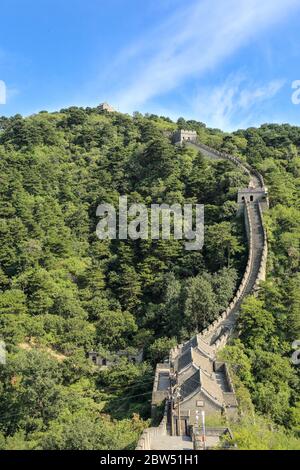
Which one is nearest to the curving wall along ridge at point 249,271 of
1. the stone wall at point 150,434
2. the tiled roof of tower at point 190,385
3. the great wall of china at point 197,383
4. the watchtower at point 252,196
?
the great wall of china at point 197,383

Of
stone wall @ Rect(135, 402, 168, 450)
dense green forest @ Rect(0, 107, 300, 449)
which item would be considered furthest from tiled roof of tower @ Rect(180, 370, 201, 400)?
dense green forest @ Rect(0, 107, 300, 449)

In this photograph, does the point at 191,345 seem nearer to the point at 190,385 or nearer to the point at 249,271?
the point at 190,385

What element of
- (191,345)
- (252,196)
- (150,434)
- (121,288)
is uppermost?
(252,196)

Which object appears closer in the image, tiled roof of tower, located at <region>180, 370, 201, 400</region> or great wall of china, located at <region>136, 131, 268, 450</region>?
great wall of china, located at <region>136, 131, 268, 450</region>

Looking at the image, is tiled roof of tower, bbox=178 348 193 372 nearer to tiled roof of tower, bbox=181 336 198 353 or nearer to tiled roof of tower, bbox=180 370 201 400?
tiled roof of tower, bbox=181 336 198 353

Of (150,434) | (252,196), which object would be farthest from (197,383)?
(252,196)

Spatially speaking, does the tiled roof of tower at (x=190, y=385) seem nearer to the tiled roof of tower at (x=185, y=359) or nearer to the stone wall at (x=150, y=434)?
the stone wall at (x=150, y=434)
